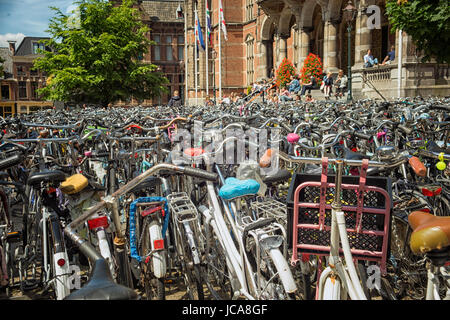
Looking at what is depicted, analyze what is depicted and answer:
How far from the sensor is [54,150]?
7168 mm

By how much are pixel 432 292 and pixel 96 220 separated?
6.86 feet

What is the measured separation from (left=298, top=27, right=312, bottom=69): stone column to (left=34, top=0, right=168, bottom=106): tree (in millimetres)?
9963

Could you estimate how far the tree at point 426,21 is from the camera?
10.0 m

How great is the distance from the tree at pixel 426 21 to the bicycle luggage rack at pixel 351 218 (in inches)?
364

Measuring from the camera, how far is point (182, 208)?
3.36 m

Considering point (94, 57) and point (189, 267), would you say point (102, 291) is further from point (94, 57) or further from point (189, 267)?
point (94, 57)

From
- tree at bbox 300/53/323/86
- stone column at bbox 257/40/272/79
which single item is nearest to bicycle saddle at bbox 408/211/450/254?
tree at bbox 300/53/323/86

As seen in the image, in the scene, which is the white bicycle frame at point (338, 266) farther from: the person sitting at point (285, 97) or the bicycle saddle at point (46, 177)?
the person sitting at point (285, 97)

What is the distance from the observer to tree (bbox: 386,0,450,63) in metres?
10.0

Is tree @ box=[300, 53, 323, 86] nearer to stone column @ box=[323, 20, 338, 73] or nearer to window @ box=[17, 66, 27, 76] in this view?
stone column @ box=[323, 20, 338, 73]

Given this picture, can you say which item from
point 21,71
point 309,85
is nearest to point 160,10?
point 21,71

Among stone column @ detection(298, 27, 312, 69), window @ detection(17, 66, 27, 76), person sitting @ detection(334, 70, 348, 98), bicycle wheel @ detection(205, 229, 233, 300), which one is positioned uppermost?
window @ detection(17, 66, 27, 76)
